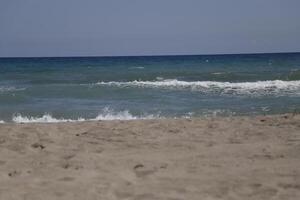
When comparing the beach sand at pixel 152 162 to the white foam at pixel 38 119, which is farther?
the white foam at pixel 38 119

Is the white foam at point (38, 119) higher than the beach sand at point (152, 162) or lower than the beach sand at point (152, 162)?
lower

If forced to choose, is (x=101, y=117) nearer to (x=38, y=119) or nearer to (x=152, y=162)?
(x=38, y=119)

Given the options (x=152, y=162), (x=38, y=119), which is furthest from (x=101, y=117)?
(x=152, y=162)

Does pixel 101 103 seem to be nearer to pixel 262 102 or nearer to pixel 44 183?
pixel 262 102

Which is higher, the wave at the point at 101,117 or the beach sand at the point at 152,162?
the beach sand at the point at 152,162

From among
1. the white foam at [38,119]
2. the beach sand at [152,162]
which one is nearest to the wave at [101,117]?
the white foam at [38,119]

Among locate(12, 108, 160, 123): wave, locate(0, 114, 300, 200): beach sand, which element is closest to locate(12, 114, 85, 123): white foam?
locate(12, 108, 160, 123): wave

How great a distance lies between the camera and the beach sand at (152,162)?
3.45 meters

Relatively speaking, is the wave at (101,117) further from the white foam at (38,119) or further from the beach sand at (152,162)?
the beach sand at (152,162)

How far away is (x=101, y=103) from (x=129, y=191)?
895cm

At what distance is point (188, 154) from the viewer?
4625 millimetres

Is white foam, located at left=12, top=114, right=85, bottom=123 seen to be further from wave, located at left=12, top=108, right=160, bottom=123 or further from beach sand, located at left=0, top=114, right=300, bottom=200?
beach sand, located at left=0, top=114, right=300, bottom=200

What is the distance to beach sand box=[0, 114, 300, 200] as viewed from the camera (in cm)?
345

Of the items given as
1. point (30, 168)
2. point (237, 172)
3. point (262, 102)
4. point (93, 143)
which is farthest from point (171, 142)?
point (262, 102)
